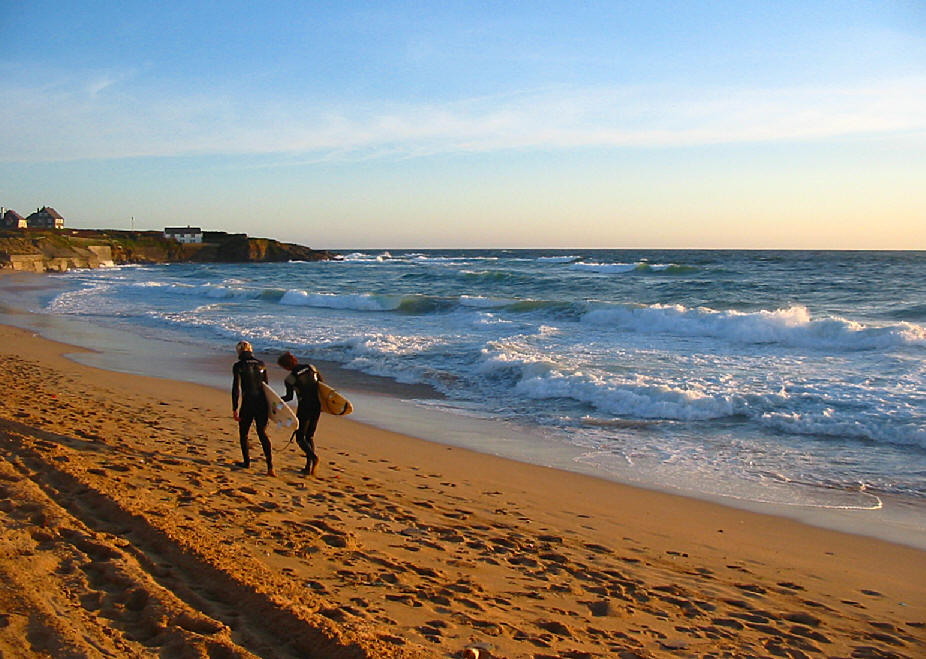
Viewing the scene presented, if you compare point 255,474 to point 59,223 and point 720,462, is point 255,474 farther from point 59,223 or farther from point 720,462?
point 59,223

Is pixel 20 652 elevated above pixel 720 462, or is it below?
above

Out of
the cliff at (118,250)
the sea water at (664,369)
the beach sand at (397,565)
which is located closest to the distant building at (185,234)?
the cliff at (118,250)

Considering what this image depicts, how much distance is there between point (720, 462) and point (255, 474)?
5459 mm

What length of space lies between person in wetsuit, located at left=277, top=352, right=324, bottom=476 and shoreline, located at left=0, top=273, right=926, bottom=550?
2483mm

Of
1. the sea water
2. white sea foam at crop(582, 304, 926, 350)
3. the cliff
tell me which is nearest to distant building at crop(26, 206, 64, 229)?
the cliff

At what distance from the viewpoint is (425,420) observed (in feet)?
35.2

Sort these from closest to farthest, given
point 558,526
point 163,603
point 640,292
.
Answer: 1. point 163,603
2. point 558,526
3. point 640,292

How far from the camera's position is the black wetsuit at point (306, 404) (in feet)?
23.6

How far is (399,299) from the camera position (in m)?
32.2

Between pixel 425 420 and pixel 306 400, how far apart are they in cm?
357

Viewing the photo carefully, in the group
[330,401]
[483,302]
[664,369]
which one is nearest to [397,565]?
[330,401]

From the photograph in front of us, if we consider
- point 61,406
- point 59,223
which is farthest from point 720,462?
point 59,223

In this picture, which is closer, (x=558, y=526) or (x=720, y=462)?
(x=558, y=526)

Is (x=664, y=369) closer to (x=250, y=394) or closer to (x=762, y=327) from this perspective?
(x=762, y=327)
